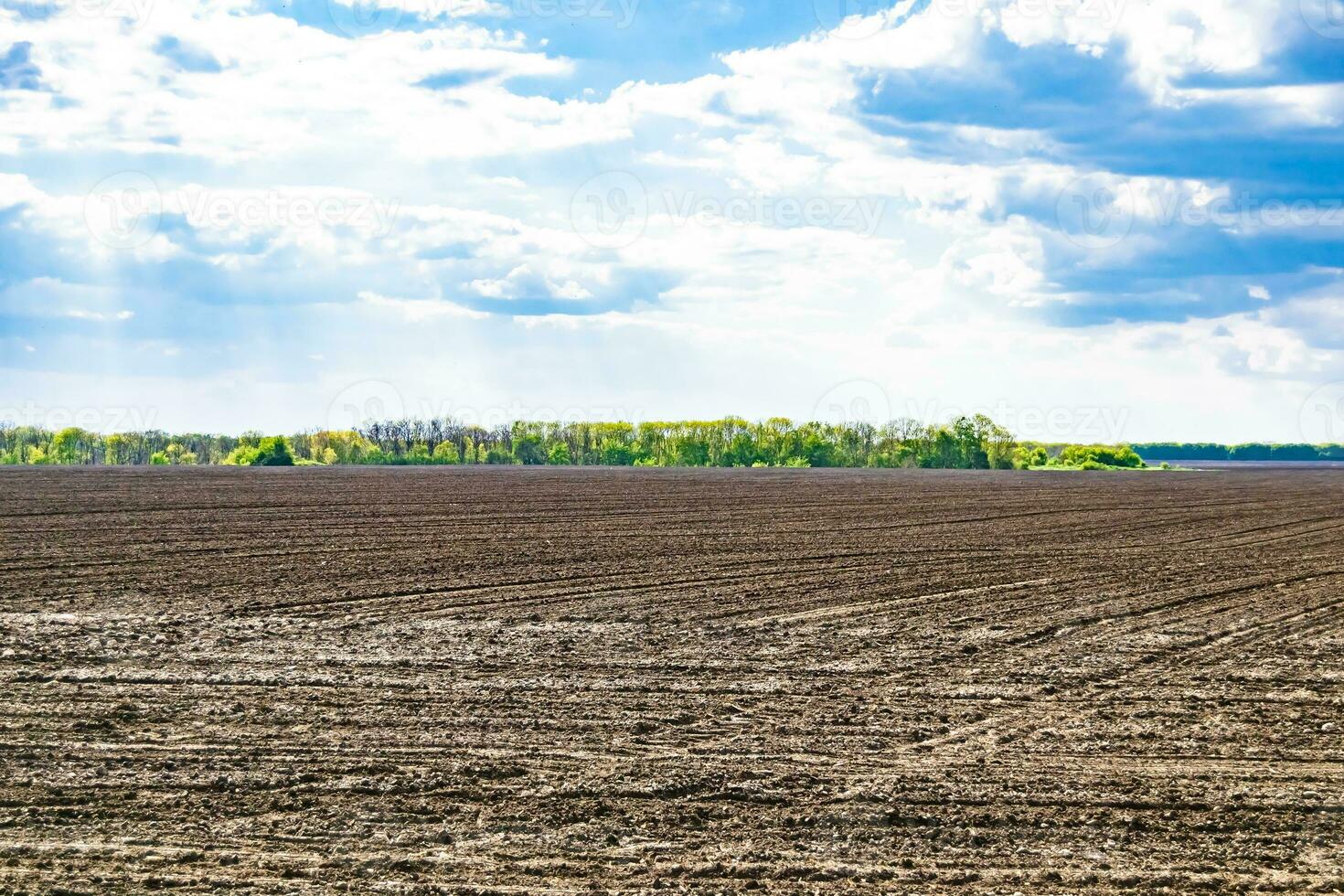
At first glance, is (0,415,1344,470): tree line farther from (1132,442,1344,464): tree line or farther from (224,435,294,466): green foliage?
(1132,442,1344,464): tree line

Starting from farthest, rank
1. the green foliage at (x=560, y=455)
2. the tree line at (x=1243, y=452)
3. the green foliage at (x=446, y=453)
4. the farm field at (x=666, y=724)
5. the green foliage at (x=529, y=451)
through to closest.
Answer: the tree line at (x=1243, y=452)
the green foliage at (x=529, y=451)
the green foliage at (x=560, y=455)
the green foliage at (x=446, y=453)
the farm field at (x=666, y=724)

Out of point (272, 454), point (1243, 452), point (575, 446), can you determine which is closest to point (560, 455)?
point (575, 446)

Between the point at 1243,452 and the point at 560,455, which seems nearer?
the point at 560,455

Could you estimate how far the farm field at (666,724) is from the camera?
6500 mm

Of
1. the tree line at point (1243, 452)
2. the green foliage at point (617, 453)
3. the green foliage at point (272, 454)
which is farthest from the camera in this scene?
the tree line at point (1243, 452)

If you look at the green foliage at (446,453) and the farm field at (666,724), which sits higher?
the green foliage at (446,453)

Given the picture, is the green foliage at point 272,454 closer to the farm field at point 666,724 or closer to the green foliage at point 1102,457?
the green foliage at point 1102,457

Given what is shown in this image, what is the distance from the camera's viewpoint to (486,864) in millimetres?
6383

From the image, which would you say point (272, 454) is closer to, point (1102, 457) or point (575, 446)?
point (575, 446)

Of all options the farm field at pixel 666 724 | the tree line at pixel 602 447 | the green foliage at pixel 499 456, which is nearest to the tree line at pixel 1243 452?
the tree line at pixel 602 447

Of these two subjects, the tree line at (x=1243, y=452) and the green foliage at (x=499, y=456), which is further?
the tree line at (x=1243, y=452)

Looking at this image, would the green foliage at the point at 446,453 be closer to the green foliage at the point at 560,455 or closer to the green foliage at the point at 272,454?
the green foliage at the point at 560,455

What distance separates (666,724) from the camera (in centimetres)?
917

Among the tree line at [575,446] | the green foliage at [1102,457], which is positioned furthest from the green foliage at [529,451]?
the green foliage at [1102,457]
